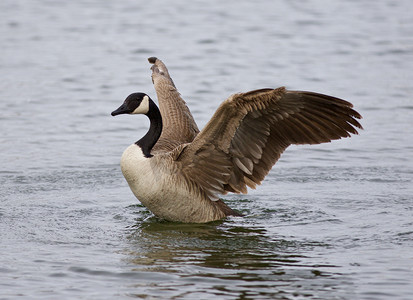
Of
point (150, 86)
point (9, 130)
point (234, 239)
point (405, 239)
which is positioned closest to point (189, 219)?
point (234, 239)

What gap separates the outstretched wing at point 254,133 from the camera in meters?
8.48

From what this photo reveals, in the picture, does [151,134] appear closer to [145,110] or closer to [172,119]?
[145,110]

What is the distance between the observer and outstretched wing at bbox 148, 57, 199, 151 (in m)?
10.3

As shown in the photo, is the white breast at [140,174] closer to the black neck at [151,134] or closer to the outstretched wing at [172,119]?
the black neck at [151,134]

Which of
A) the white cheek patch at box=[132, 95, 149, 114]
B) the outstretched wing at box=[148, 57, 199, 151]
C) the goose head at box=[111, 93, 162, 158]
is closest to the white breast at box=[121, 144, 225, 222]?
the goose head at box=[111, 93, 162, 158]

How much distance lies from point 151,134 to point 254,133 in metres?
1.27

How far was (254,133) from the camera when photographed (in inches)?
356

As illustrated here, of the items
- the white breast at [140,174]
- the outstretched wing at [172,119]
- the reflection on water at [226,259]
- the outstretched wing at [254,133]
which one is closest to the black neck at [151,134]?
the white breast at [140,174]

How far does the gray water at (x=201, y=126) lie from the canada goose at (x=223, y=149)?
386 millimetres

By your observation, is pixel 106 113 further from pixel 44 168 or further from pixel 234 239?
pixel 234 239

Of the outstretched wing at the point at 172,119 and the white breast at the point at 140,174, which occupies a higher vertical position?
the outstretched wing at the point at 172,119

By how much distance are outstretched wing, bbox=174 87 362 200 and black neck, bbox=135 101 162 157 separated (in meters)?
0.33

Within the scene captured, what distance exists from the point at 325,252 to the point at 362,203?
6.44 feet

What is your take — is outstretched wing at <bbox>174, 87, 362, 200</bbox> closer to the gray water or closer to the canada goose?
the canada goose
